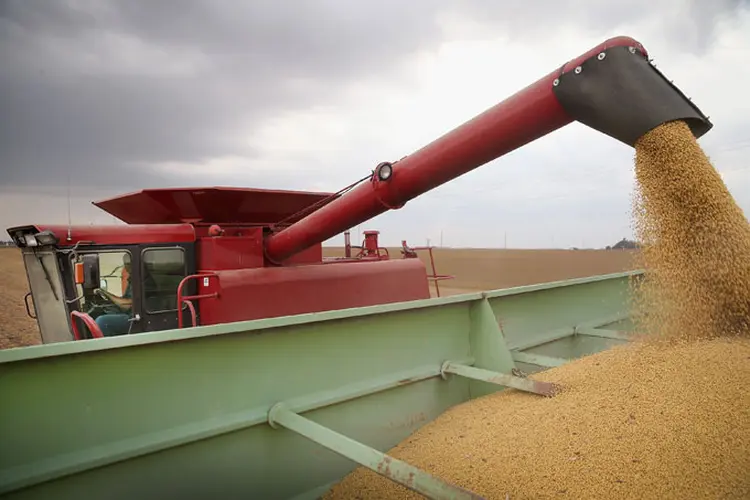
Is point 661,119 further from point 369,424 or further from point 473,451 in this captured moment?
point 369,424

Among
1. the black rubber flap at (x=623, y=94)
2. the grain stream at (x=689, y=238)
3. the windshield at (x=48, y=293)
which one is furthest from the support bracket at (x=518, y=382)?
the windshield at (x=48, y=293)

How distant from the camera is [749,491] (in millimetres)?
1792

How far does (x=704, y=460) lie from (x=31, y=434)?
2.50 meters

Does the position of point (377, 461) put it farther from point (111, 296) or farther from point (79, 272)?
point (111, 296)

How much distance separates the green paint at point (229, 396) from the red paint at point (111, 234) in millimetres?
1922

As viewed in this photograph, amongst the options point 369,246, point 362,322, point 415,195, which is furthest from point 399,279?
point 362,322

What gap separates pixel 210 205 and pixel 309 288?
3.58 feet

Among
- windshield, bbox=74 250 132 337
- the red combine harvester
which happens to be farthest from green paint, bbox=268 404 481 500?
windshield, bbox=74 250 132 337

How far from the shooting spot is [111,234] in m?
3.78

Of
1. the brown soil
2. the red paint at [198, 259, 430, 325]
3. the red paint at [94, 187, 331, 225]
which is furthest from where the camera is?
the brown soil

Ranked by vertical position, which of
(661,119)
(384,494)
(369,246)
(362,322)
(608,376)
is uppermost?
(661,119)

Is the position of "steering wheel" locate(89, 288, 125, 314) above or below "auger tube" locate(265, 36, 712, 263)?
below

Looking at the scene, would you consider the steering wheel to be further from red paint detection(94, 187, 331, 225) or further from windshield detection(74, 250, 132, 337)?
red paint detection(94, 187, 331, 225)

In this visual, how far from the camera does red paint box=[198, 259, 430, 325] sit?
3973mm
